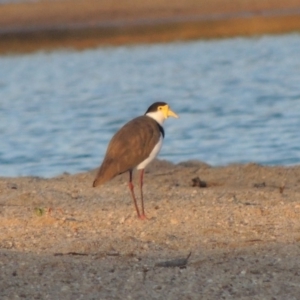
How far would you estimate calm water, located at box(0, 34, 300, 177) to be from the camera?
586 inches

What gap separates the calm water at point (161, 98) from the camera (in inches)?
586

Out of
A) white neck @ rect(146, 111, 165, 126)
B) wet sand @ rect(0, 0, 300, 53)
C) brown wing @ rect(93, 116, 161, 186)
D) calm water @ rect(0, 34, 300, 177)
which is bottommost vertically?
calm water @ rect(0, 34, 300, 177)

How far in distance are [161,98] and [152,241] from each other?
13.7 m

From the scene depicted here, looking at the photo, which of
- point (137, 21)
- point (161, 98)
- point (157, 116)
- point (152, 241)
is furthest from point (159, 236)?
point (137, 21)

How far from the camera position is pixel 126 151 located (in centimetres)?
885

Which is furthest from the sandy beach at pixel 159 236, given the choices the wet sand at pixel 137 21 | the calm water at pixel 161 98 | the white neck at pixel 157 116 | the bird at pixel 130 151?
the wet sand at pixel 137 21

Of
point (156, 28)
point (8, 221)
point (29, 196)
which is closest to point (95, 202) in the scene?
point (29, 196)

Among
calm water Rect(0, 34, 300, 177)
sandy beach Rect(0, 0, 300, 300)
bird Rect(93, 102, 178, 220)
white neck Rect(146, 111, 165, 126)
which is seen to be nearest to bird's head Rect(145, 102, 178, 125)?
white neck Rect(146, 111, 165, 126)

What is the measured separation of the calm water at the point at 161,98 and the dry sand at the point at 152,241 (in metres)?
3.64

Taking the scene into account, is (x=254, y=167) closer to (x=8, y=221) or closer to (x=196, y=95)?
(x=8, y=221)

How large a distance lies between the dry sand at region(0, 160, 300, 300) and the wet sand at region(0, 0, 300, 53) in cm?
2289

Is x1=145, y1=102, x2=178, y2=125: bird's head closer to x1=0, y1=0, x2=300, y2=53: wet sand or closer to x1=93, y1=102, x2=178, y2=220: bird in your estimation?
x1=93, y1=102, x2=178, y2=220: bird

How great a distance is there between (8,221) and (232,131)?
8.24 meters

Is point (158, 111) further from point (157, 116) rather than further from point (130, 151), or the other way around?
point (130, 151)
